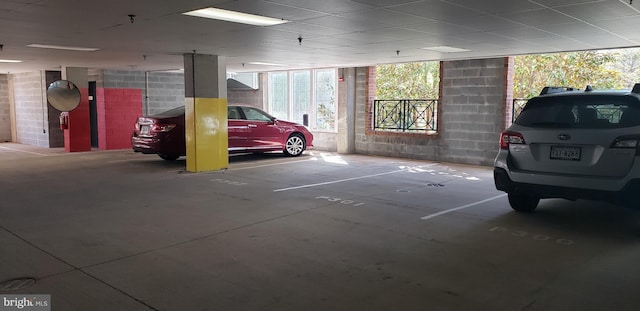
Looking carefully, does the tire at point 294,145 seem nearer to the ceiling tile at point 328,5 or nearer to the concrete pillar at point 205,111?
the concrete pillar at point 205,111

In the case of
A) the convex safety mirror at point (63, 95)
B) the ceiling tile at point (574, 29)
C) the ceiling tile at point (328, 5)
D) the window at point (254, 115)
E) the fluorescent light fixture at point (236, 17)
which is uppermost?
the fluorescent light fixture at point (236, 17)

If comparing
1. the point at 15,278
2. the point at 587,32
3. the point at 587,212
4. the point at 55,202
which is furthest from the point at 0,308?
the point at 587,32

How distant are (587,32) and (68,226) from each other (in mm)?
7750

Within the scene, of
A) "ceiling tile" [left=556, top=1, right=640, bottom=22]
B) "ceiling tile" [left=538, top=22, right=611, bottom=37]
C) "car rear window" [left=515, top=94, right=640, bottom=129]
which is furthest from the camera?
"ceiling tile" [left=538, top=22, right=611, bottom=37]

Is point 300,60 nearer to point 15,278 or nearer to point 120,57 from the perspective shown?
point 120,57

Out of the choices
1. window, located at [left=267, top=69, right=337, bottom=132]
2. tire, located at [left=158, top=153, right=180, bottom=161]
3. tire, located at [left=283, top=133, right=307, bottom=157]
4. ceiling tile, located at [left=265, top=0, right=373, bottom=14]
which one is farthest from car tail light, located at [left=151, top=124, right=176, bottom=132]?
ceiling tile, located at [left=265, top=0, right=373, bottom=14]

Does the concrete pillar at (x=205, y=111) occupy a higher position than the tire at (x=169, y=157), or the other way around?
the concrete pillar at (x=205, y=111)

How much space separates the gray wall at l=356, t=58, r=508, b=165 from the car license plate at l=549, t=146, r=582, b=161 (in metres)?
5.77

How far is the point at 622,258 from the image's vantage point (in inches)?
176

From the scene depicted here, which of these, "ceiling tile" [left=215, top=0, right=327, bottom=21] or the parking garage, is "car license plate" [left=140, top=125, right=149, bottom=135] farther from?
"ceiling tile" [left=215, top=0, right=327, bottom=21]

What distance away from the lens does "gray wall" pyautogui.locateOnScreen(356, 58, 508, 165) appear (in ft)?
36.0

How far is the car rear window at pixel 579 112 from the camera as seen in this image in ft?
16.3

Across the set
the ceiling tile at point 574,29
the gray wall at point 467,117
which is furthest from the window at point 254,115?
the ceiling tile at point 574,29

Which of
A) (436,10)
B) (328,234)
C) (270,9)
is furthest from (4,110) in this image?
(436,10)
